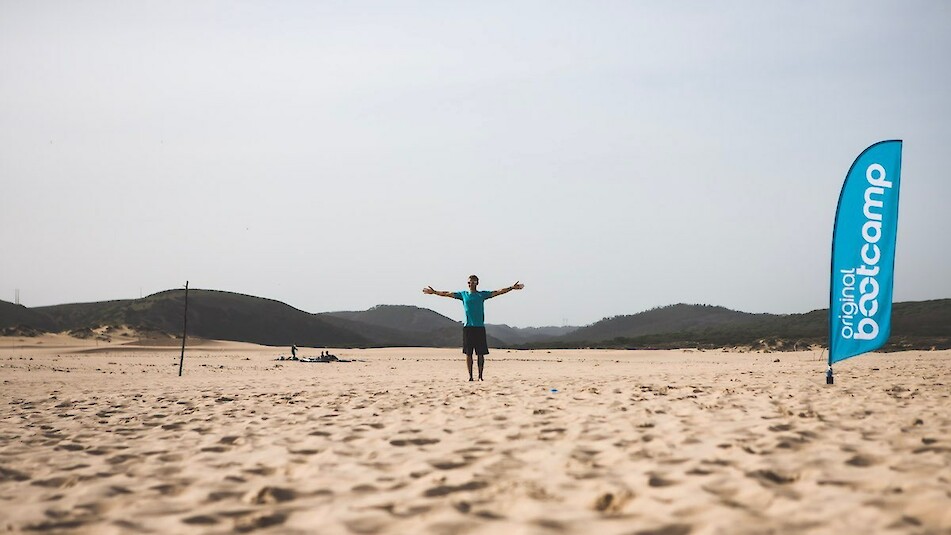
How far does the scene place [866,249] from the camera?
967cm

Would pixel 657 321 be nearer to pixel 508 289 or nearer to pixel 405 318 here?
pixel 405 318

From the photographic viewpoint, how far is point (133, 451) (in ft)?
17.8

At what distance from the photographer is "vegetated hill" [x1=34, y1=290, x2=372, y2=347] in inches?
2501

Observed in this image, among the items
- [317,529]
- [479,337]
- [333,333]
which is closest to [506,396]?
[479,337]

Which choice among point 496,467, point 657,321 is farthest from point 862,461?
point 657,321

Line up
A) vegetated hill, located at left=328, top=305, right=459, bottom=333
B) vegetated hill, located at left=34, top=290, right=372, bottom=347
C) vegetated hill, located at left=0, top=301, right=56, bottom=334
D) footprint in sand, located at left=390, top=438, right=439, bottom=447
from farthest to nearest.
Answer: vegetated hill, located at left=328, top=305, right=459, bottom=333
vegetated hill, located at left=34, top=290, right=372, bottom=347
vegetated hill, located at left=0, top=301, right=56, bottom=334
footprint in sand, located at left=390, top=438, right=439, bottom=447

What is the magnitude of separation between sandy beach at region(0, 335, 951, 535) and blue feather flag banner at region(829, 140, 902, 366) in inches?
75.1

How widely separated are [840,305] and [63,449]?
381 inches

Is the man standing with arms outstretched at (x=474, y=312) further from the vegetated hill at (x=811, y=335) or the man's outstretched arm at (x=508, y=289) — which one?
the vegetated hill at (x=811, y=335)

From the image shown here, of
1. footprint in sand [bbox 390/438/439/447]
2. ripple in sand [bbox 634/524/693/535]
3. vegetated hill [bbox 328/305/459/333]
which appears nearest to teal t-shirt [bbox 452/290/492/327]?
footprint in sand [bbox 390/438/439/447]

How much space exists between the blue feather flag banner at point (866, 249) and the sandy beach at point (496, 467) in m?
1.91

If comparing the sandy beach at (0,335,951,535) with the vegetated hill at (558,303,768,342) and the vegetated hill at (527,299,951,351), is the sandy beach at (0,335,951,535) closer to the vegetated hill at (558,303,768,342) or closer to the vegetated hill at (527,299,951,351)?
the vegetated hill at (527,299,951,351)

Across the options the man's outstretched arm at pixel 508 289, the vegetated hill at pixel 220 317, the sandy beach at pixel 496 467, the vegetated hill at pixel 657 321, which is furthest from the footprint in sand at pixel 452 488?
the vegetated hill at pixel 657 321

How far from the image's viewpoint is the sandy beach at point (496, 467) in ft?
11.1
